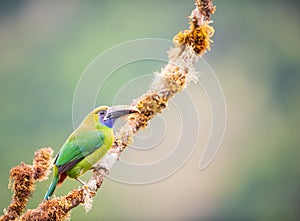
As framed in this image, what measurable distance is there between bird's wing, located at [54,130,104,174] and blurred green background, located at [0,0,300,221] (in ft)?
16.4

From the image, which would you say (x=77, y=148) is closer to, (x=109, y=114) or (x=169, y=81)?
(x=109, y=114)

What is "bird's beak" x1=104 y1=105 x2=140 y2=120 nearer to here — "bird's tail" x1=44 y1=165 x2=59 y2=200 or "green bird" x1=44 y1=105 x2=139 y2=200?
"green bird" x1=44 y1=105 x2=139 y2=200

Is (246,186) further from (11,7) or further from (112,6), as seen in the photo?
(11,7)

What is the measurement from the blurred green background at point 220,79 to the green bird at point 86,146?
16.3 feet

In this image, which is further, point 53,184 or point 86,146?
point 86,146

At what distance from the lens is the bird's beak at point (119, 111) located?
211cm

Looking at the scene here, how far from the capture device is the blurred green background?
7910mm

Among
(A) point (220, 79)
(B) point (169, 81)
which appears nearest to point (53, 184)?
(B) point (169, 81)

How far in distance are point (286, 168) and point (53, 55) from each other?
4.93 metres

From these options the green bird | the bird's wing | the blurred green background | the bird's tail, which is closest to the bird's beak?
the green bird

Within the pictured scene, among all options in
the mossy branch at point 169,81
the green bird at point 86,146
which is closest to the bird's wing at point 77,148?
the green bird at point 86,146

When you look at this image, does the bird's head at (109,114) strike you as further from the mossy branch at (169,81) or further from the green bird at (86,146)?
the mossy branch at (169,81)

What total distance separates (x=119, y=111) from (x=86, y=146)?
1.06 ft

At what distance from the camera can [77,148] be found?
243cm
